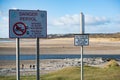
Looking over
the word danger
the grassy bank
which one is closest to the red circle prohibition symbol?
the word danger

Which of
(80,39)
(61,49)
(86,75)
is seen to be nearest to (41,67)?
(86,75)

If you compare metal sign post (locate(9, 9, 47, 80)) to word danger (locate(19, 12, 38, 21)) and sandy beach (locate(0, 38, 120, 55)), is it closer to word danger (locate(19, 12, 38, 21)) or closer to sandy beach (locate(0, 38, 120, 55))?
word danger (locate(19, 12, 38, 21))

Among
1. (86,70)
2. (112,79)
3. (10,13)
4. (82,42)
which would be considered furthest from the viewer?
(86,70)

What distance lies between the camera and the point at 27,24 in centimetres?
1115

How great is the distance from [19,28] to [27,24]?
0.25m

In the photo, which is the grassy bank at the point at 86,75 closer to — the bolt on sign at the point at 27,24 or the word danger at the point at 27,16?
the bolt on sign at the point at 27,24

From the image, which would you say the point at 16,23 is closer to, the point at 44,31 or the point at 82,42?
the point at 44,31

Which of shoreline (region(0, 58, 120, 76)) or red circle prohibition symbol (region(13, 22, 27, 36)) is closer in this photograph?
red circle prohibition symbol (region(13, 22, 27, 36))

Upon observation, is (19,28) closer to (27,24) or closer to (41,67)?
(27,24)

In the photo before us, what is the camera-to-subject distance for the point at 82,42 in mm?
13211

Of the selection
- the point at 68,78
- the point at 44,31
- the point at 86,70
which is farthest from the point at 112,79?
the point at 44,31

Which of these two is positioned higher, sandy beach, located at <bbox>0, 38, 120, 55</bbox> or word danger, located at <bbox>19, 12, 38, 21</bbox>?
word danger, located at <bbox>19, 12, 38, 21</bbox>

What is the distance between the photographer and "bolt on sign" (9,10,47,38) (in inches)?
433

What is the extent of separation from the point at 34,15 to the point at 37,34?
0.54 meters
